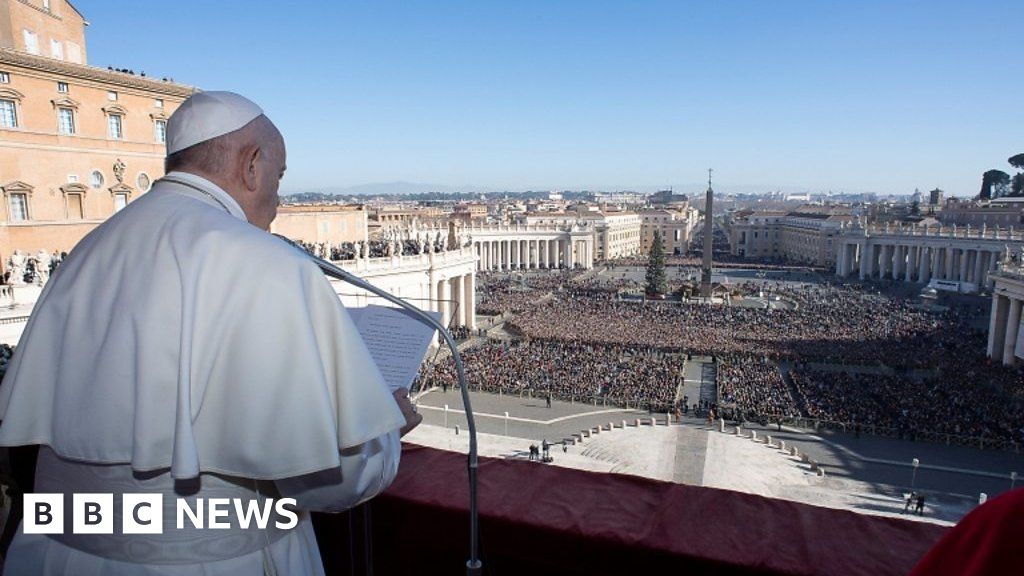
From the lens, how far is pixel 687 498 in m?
3.04

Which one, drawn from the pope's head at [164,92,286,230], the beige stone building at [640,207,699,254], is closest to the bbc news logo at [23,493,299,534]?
the pope's head at [164,92,286,230]

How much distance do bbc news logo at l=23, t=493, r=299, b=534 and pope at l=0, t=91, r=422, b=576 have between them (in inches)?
0.6

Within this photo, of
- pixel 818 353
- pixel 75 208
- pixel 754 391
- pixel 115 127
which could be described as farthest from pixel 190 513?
pixel 818 353

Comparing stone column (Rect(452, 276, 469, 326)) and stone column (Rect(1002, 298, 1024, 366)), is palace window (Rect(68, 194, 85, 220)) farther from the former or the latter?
stone column (Rect(1002, 298, 1024, 366))

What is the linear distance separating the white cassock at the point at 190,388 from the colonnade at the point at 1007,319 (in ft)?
113

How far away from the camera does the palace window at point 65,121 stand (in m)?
21.5

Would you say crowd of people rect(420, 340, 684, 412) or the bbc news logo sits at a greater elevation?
the bbc news logo

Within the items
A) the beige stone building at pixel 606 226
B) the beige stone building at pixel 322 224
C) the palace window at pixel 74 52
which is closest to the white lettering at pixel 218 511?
the palace window at pixel 74 52

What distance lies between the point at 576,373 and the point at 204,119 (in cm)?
2596

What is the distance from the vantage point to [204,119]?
1785 mm

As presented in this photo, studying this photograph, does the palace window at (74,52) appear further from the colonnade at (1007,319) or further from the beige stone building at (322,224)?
the colonnade at (1007,319)

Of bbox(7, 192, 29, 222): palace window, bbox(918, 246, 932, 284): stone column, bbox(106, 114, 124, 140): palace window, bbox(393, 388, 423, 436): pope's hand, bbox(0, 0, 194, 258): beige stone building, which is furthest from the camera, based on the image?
bbox(918, 246, 932, 284): stone column

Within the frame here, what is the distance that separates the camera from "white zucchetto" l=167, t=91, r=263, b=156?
1774 mm

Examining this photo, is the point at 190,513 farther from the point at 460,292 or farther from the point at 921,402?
the point at 460,292
